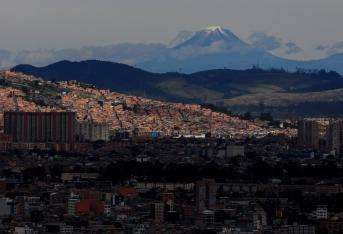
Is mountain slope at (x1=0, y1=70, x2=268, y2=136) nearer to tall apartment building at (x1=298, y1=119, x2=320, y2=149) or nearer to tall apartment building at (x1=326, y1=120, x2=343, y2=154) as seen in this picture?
tall apartment building at (x1=298, y1=119, x2=320, y2=149)

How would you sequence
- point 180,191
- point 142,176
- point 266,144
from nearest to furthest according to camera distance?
point 180,191 < point 142,176 < point 266,144

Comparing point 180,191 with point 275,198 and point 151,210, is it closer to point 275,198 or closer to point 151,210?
point 275,198

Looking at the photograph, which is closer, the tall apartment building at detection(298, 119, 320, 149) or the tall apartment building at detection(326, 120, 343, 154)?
the tall apartment building at detection(326, 120, 343, 154)

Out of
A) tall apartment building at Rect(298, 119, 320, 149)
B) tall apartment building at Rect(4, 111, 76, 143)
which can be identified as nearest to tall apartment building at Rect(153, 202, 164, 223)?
tall apartment building at Rect(4, 111, 76, 143)

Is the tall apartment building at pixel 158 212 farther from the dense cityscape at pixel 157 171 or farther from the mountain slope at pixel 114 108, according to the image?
the mountain slope at pixel 114 108

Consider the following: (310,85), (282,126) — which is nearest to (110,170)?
(282,126)

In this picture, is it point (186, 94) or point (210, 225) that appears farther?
point (186, 94)

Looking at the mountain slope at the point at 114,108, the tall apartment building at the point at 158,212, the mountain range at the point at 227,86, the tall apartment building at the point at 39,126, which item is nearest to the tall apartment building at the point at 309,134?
the mountain slope at the point at 114,108
